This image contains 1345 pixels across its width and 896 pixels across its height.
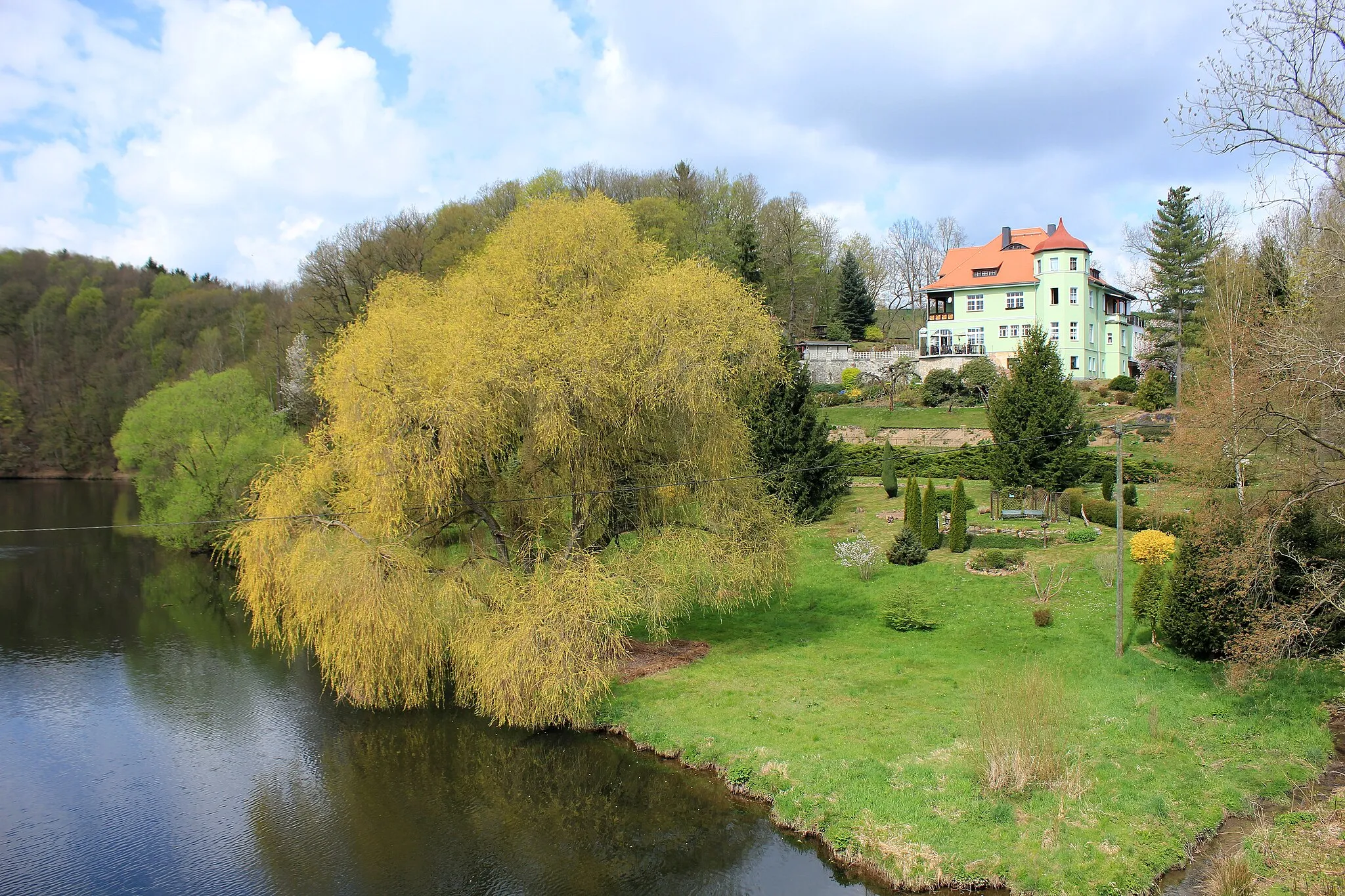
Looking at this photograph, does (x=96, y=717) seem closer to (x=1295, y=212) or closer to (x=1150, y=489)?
(x=1295, y=212)

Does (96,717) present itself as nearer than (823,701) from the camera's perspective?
No

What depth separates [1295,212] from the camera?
17500 millimetres

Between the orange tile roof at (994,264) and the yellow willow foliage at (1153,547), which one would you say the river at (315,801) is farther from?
the orange tile roof at (994,264)

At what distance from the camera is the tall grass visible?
1271 cm

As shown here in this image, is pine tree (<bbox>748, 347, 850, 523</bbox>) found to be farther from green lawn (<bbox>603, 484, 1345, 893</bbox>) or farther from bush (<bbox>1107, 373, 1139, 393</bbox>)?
bush (<bbox>1107, 373, 1139, 393</bbox>)

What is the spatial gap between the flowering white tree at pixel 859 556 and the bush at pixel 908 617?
2.75m

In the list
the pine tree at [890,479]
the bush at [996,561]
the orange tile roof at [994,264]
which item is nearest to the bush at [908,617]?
the bush at [996,561]

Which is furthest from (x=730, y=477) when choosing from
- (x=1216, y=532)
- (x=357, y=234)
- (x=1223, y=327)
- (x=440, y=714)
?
(x=357, y=234)

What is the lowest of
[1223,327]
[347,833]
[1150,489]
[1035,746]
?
[347,833]

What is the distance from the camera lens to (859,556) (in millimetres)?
25219

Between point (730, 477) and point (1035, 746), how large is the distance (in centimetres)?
935

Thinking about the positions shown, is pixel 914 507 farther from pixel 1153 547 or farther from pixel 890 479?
pixel 1153 547

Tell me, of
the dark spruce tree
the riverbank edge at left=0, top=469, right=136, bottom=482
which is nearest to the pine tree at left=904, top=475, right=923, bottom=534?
the dark spruce tree

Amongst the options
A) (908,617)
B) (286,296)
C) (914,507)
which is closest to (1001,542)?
(914,507)
